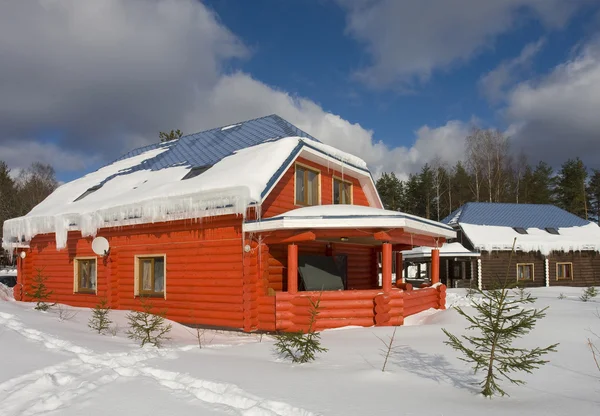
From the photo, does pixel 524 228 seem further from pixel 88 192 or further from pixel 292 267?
pixel 88 192

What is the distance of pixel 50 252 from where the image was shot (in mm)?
15836

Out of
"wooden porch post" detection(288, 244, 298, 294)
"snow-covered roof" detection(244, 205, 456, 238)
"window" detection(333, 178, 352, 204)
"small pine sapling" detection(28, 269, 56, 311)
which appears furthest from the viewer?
"window" detection(333, 178, 352, 204)

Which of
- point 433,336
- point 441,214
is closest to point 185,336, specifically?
point 433,336

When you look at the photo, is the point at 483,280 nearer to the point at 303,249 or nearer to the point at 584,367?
the point at 303,249

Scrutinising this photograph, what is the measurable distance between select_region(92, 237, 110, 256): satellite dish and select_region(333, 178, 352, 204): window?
274 inches

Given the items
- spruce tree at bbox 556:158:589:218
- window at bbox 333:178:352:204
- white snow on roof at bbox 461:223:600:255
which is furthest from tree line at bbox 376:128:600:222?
window at bbox 333:178:352:204

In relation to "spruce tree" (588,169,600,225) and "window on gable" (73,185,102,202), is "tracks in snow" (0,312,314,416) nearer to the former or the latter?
"window on gable" (73,185,102,202)

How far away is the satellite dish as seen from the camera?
508 inches

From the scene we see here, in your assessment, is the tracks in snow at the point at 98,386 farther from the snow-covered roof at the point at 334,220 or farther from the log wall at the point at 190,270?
the snow-covered roof at the point at 334,220

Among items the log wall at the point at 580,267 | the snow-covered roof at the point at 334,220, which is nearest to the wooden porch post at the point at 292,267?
the snow-covered roof at the point at 334,220

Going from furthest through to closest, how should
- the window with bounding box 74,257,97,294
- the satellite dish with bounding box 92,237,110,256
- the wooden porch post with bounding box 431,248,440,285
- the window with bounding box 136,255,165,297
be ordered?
the window with bounding box 74,257,97,294 → the wooden porch post with bounding box 431,248,440,285 → the satellite dish with bounding box 92,237,110,256 → the window with bounding box 136,255,165,297

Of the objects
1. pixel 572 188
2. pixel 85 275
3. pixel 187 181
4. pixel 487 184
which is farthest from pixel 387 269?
pixel 572 188

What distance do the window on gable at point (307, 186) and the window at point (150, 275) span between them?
13.7 ft

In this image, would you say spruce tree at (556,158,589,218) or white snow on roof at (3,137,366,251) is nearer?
white snow on roof at (3,137,366,251)
